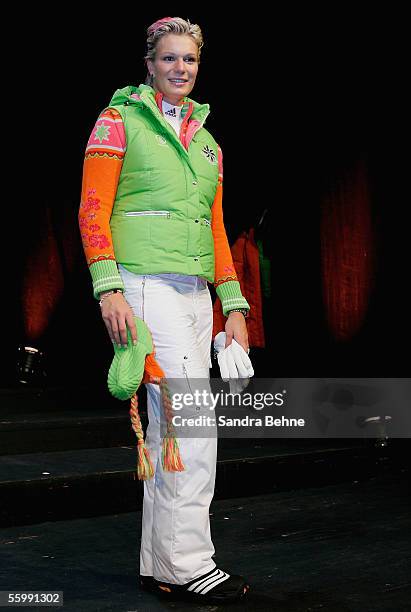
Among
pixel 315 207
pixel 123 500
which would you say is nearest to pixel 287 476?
pixel 123 500

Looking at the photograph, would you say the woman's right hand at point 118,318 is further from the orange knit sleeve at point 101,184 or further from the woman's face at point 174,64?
the woman's face at point 174,64

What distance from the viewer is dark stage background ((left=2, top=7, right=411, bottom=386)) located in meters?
6.37

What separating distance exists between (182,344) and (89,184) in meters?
0.46

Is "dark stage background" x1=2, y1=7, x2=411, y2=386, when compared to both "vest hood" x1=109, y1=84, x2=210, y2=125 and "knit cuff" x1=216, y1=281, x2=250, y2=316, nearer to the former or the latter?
"knit cuff" x1=216, y1=281, x2=250, y2=316

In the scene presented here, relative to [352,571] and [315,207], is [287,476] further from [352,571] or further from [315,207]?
[315,207]

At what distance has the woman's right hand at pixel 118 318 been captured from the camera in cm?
217

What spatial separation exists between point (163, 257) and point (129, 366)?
30 cm

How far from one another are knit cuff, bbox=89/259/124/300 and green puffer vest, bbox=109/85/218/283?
8cm

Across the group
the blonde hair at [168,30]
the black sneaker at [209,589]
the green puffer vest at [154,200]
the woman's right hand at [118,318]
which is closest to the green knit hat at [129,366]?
the woman's right hand at [118,318]

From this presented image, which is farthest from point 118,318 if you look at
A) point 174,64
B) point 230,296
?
point 174,64

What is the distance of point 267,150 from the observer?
684 centimetres

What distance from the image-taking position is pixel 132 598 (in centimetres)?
230

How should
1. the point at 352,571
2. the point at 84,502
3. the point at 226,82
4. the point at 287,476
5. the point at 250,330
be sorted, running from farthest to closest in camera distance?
the point at 226,82 < the point at 250,330 < the point at 287,476 < the point at 84,502 < the point at 352,571

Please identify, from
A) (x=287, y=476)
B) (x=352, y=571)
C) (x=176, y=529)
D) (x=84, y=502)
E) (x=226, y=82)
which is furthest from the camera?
(x=226, y=82)
